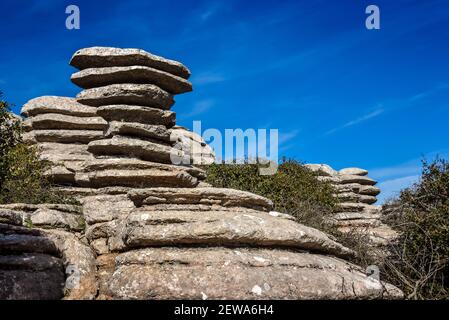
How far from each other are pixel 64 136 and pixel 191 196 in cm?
1120

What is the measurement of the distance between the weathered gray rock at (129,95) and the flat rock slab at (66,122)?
0.88 meters

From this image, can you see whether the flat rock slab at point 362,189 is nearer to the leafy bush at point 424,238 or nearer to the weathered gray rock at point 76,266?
the leafy bush at point 424,238

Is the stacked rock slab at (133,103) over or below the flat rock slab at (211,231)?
over

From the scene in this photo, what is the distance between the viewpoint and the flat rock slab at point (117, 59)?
776 inches

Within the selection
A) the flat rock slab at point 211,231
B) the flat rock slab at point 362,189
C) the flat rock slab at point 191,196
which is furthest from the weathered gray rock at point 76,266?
the flat rock slab at point 362,189

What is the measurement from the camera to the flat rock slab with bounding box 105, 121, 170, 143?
18297 mm

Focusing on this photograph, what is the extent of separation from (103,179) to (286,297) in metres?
10.0

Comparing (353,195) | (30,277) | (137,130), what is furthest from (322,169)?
(30,277)

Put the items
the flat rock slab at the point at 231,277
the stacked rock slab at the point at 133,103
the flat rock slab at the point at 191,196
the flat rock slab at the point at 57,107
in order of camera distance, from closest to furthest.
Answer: the flat rock slab at the point at 231,277, the flat rock slab at the point at 191,196, the stacked rock slab at the point at 133,103, the flat rock slab at the point at 57,107

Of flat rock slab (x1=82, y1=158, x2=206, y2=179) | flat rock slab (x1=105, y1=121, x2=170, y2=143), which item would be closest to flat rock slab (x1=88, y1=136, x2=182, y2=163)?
flat rock slab (x1=105, y1=121, x2=170, y2=143)

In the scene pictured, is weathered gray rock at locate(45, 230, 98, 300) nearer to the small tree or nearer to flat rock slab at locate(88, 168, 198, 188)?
the small tree

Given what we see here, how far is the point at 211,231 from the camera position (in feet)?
31.6

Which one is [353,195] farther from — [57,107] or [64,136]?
[57,107]

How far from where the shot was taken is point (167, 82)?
20.2 metres
